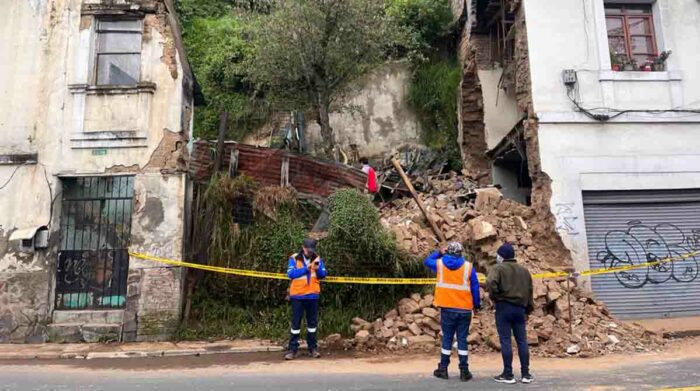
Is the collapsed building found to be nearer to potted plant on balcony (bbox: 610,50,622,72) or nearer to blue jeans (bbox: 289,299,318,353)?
potted plant on balcony (bbox: 610,50,622,72)

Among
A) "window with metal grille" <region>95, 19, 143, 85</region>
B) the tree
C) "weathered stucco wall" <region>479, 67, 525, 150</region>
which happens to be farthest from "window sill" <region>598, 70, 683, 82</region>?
"window with metal grille" <region>95, 19, 143, 85</region>

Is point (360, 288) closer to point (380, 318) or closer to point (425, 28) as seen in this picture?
point (380, 318)

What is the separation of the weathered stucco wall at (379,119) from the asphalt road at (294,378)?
1073 cm

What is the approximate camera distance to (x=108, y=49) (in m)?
10.4

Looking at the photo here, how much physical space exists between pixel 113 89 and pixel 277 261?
16.7ft

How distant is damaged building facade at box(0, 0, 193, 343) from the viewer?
928 cm

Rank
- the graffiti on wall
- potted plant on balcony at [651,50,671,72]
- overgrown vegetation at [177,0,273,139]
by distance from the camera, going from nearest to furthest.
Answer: the graffiti on wall → potted plant on balcony at [651,50,671,72] → overgrown vegetation at [177,0,273,139]

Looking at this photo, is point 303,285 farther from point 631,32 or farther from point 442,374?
point 631,32

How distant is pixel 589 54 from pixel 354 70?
5837mm

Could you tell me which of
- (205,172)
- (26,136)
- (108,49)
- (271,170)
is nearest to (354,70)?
(271,170)

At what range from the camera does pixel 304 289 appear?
7.59 metres

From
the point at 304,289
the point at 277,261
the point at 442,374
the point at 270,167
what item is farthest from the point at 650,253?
the point at 270,167

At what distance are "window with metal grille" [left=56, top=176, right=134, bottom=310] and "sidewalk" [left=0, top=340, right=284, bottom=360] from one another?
107 cm

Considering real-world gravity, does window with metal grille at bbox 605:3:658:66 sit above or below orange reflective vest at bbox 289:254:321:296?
above
